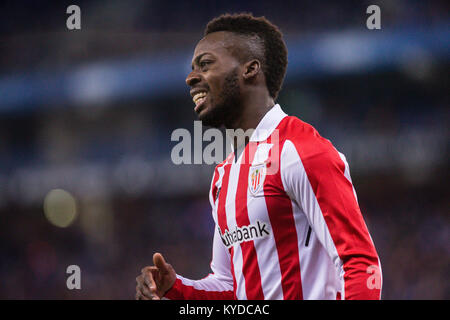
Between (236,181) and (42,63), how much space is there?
11112 mm

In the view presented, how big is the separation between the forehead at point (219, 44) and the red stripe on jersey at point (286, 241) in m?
0.71

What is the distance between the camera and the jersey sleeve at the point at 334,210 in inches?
66.6

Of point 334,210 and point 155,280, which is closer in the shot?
point 334,210

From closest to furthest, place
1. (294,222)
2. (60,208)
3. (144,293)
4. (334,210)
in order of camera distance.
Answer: (334,210) < (294,222) < (144,293) < (60,208)

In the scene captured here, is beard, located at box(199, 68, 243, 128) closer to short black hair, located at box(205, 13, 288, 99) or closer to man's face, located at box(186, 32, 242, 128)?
man's face, located at box(186, 32, 242, 128)

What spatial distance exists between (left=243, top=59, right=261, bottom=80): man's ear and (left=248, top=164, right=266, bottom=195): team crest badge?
18.7 inches

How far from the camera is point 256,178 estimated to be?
2.07 m

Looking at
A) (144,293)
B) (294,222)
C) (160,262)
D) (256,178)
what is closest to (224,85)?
(256,178)

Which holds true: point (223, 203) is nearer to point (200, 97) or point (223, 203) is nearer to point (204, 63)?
point (200, 97)

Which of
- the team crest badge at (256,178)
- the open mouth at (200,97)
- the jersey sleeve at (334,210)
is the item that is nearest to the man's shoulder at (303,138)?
the jersey sleeve at (334,210)

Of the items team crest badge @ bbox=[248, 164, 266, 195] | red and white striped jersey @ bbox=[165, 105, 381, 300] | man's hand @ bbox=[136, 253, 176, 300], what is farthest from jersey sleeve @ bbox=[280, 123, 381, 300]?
man's hand @ bbox=[136, 253, 176, 300]

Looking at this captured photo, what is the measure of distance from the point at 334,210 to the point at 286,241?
0.26m

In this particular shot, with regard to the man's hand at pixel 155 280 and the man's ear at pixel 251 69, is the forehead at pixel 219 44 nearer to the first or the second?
the man's ear at pixel 251 69
